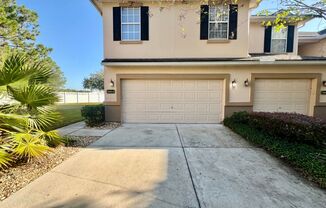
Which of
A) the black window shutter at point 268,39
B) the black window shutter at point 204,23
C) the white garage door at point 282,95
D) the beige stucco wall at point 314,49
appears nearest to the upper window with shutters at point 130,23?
the black window shutter at point 204,23

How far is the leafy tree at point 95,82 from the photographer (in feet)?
190

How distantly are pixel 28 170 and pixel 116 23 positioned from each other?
24.9ft

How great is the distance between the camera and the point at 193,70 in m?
8.91

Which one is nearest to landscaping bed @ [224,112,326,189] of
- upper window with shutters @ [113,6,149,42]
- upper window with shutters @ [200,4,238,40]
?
upper window with shutters @ [200,4,238,40]

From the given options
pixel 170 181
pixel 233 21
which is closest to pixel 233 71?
pixel 233 21

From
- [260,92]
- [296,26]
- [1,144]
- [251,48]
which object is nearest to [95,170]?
[1,144]

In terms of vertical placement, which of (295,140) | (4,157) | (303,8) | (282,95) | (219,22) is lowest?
(295,140)

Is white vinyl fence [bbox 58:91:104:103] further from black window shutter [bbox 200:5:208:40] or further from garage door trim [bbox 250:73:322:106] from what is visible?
garage door trim [bbox 250:73:322:106]

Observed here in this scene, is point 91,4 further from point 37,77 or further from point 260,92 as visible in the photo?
point 260,92

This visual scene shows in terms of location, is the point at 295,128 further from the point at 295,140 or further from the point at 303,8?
the point at 303,8

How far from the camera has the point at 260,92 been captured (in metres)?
9.07

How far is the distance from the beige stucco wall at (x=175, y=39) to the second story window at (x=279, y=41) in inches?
119

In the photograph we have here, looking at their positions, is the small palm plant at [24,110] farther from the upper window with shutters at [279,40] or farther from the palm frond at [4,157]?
the upper window with shutters at [279,40]

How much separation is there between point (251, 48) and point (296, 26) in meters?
2.83
